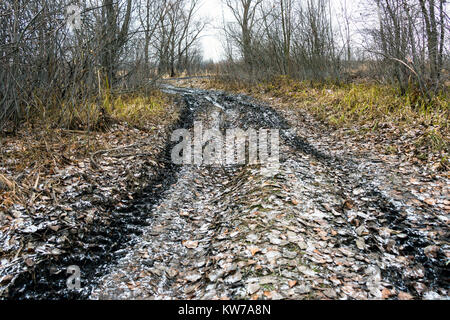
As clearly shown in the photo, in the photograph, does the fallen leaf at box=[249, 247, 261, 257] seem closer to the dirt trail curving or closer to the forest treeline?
the dirt trail curving

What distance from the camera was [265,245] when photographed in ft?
10.5

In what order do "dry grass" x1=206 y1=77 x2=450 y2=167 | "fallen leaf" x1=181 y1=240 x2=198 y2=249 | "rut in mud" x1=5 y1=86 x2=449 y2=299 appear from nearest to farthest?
"rut in mud" x1=5 y1=86 x2=449 y2=299, "fallen leaf" x1=181 y1=240 x2=198 y2=249, "dry grass" x1=206 y1=77 x2=450 y2=167

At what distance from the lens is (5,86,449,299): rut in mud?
2693 millimetres

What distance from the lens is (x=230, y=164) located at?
20.4ft

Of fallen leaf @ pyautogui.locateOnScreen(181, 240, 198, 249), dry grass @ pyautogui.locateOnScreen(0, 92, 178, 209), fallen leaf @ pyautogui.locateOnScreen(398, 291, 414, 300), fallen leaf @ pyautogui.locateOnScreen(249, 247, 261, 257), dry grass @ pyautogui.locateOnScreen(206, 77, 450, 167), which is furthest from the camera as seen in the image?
dry grass @ pyautogui.locateOnScreen(206, 77, 450, 167)

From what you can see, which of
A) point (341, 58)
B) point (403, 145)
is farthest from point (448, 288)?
point (341, 58)

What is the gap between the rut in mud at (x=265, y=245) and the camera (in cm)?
269

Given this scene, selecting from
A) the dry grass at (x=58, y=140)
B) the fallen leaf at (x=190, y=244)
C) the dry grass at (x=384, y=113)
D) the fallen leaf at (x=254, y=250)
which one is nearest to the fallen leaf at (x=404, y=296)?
the fallen leaf at (x=254, y=250)

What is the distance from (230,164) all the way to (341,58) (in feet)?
31.0

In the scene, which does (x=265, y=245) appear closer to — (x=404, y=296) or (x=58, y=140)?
(x=404, y=296)

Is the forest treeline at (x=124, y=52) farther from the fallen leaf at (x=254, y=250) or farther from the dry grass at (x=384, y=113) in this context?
the fallen leaf at (x=254, y=250)

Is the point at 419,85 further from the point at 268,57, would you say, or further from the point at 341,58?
the point at 268,57

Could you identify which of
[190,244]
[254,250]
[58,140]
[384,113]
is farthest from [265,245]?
[384,113]

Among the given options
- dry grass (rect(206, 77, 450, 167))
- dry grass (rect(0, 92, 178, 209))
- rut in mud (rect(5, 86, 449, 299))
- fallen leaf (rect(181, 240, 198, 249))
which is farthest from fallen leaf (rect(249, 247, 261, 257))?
dry grass (rect(206, 77, 450, 167))
